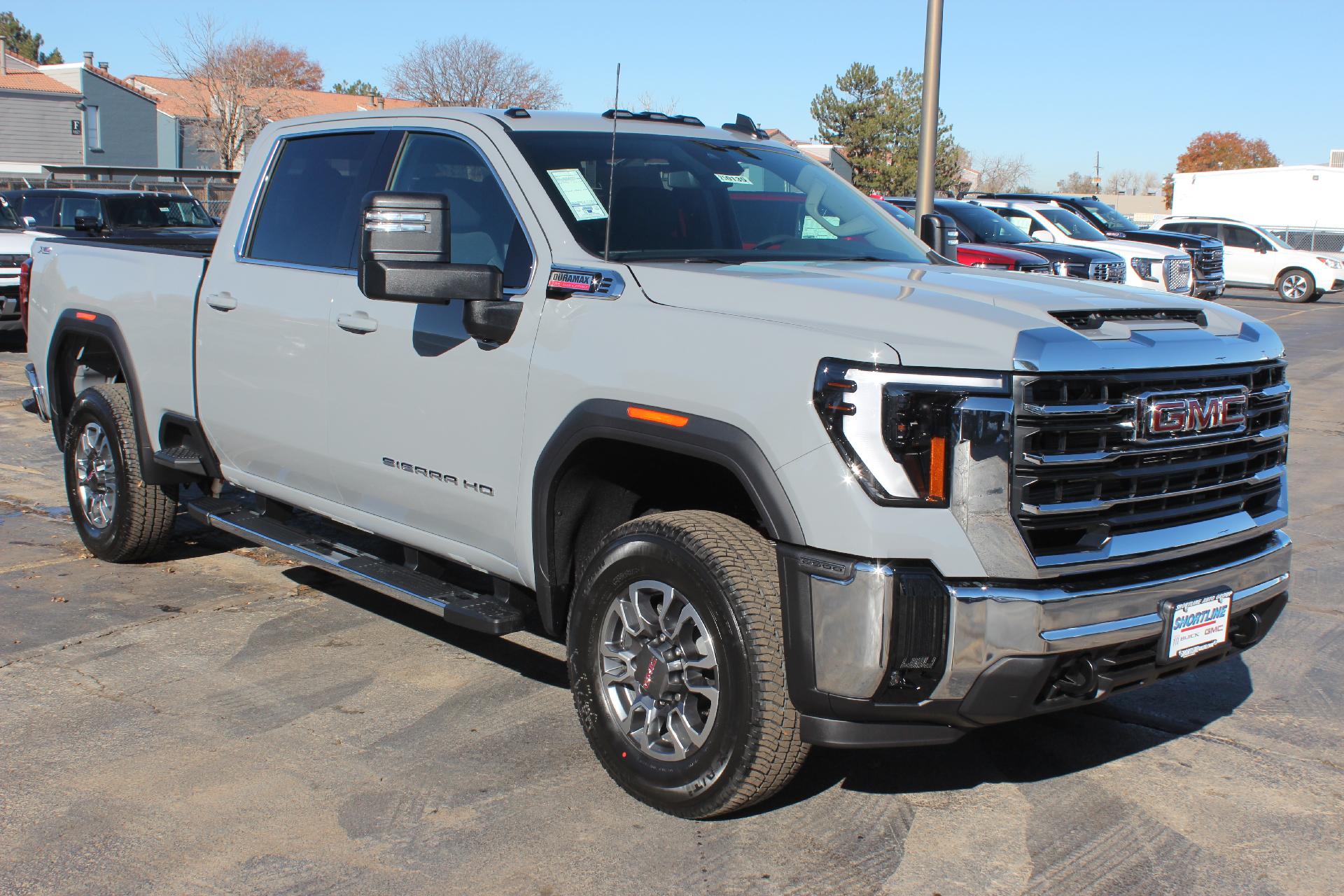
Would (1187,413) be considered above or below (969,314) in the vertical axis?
below

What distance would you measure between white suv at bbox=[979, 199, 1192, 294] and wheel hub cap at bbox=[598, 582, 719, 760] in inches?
601

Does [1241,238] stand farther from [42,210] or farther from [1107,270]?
[42,210]

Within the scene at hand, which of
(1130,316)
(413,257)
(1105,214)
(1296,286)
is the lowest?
(1130,316)

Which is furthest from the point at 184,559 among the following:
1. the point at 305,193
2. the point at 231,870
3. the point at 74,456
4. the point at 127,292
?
the point at 231,870

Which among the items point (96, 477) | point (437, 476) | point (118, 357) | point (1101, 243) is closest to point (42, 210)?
point (96, 477)

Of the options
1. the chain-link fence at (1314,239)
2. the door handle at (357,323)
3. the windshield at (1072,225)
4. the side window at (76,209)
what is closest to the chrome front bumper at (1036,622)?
the door handle at (357,323)

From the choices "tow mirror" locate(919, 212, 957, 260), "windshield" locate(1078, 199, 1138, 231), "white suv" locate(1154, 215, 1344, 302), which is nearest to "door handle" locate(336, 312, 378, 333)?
"tow mirror" locate(919, 212, 957, 260)

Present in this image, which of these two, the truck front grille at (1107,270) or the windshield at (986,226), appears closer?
the truck front grille at (1107,270)

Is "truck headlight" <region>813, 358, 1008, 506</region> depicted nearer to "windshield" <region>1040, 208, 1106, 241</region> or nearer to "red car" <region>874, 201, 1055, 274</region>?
"red car" <region>874, 201, 1055, 274</region>

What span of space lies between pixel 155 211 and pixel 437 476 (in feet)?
45.6

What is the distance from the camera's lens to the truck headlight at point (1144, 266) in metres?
18.6

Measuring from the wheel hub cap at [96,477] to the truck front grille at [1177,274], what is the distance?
1577 cm

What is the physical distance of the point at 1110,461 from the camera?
130 inches

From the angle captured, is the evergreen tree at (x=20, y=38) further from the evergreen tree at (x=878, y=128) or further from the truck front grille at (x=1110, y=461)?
the truck front grille at (x=1110, y=461)
